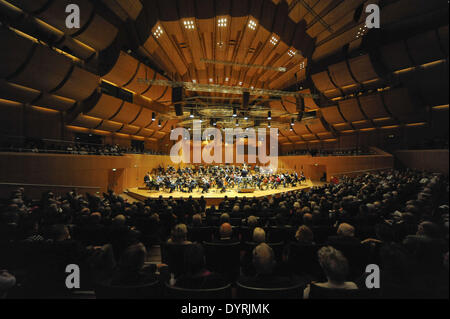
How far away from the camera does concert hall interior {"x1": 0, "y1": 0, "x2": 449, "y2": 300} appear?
2084 millimetres

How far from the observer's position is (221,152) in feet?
97.6

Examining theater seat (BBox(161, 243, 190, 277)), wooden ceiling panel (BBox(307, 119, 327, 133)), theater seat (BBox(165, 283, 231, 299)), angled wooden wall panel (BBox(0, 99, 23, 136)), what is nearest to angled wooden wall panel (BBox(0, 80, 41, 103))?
angled wooden wall panel (BBox(0, 99, 23, 136))

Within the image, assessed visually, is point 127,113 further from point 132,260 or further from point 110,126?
point 132,260

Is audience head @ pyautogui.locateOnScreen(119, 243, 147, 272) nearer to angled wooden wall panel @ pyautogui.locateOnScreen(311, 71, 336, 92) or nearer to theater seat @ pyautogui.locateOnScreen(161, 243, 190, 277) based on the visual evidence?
theater seat @ pyautogui.locateOnScreen(161, 243, 190, 277)

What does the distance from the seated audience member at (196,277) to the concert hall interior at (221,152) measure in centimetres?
2

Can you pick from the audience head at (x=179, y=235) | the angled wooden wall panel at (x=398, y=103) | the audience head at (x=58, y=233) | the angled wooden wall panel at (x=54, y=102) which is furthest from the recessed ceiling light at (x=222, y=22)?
the audience head at (x=58, y=233)

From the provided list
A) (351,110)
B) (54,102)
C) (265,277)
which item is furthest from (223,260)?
(351,110)

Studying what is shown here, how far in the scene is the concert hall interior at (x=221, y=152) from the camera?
6.84 ft

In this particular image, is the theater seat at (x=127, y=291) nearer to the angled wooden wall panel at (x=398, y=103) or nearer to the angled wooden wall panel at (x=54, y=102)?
the angled wooden wall panel at (x=54, y=102)

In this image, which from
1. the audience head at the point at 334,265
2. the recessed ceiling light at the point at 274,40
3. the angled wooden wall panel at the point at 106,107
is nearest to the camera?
the audience head at the point at 334,265

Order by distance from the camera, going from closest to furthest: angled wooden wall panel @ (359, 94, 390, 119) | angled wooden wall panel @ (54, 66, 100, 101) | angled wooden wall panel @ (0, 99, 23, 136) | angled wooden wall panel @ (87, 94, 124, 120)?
angled wooden wall panel @ (0, 99, 23, 136), angled wooden wall panel @ (54, 66, 100, 101), angled wooden wall panel @ (87, 94, 124, 120), angled wooden wall panel @ (359, 94, 390, 119)

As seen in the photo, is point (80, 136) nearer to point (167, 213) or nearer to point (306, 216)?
point (167, 213)
